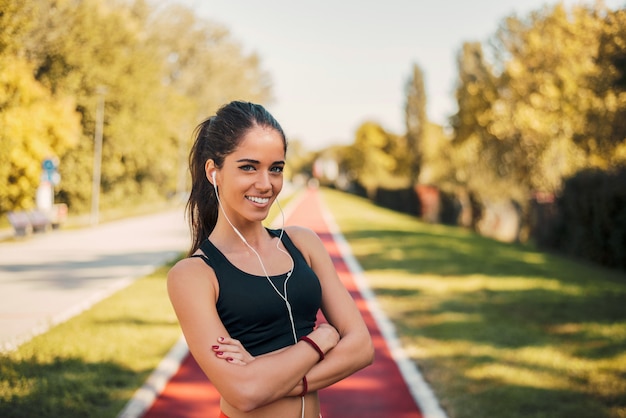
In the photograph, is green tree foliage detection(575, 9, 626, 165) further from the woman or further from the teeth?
the teeth

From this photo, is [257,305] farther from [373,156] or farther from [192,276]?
[373,156]

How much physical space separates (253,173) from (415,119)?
3235 inches

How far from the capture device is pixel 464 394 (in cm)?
641

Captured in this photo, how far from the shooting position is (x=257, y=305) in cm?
250

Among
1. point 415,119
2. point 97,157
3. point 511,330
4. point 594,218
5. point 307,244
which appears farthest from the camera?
point 415,119

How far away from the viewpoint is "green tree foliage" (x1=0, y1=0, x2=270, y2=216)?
91.6 feet

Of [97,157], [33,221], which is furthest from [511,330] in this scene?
[97,157]

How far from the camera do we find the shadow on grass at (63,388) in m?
5.75

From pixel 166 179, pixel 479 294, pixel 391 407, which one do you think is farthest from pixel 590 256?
pixel 166 179

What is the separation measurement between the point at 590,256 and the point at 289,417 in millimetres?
17954

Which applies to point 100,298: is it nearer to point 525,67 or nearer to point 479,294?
point 479,294

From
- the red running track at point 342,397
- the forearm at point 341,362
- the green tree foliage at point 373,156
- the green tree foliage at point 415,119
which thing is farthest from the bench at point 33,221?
the green tree foliage at point 415,119

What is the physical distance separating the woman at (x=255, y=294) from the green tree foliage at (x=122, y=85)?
37.4ft

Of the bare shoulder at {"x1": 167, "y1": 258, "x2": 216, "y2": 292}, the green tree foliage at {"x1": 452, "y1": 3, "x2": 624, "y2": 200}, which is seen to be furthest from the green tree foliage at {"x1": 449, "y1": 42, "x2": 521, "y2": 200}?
the bare shoulder at {"x1": 167, "y1": 258, "x2": 216, "y2": 292}
